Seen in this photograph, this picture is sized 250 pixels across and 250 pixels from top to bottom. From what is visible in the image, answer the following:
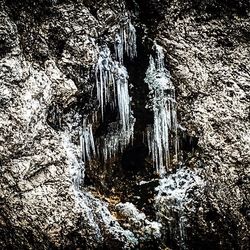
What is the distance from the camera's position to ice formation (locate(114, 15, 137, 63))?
17.6 feet

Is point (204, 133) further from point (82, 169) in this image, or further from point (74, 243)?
point (74, 243)

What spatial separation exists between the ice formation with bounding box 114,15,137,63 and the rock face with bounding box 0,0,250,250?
0.02 metres

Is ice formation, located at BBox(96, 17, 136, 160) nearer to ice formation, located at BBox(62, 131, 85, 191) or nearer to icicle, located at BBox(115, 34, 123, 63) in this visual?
icicle, located at BBox(115, 34, 123, 63)

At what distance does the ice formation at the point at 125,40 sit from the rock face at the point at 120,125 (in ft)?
0.05

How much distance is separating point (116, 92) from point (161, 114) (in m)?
0.72

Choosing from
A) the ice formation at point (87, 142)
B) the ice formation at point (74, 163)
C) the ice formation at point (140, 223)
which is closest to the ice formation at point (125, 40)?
the ice formation at point (87, 142)

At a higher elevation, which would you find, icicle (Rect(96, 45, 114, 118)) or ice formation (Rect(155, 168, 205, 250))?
icicle (Rect(96, 45, 114, 118))

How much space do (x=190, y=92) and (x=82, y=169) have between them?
183cm

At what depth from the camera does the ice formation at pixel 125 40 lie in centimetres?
537

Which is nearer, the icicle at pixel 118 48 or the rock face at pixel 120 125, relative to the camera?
the rock face at pixel 120 125

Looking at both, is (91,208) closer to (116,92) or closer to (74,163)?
(74,163)

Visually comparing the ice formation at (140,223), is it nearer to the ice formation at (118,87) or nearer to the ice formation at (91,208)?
the ice formation at (91,208)

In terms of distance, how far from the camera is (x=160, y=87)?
17.6ft

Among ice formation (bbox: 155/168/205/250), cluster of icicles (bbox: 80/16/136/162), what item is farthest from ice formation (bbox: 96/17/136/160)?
ice formation (bbox: 155/168/205/250)
